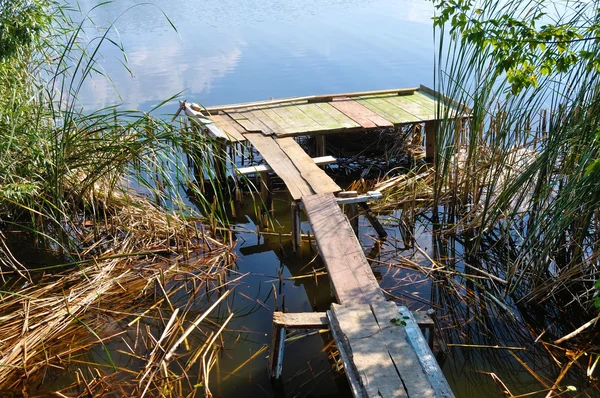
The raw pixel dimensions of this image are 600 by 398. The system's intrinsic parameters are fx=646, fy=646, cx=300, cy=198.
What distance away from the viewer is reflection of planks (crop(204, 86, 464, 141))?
650 centimetres

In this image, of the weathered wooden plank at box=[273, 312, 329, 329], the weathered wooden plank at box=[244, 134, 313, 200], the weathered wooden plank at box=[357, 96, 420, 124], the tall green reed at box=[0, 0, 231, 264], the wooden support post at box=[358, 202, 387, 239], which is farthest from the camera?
the weathered wooden plank at box=[357, 96, 420, 124]

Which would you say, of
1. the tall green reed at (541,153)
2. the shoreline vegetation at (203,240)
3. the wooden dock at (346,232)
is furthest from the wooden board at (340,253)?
the tall green reed at (541,153)

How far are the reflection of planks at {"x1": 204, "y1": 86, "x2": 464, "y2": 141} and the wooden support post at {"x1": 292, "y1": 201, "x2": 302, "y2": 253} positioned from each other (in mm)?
1333

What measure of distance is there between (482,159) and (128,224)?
300cm

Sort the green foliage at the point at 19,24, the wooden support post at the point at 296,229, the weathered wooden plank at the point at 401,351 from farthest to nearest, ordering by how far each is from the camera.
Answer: the wooden support post at the point at 296,229, the green foliage at the point at 19,24, the weathered wooden plank at the point at 401,351

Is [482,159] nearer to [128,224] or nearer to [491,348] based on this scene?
[491,348]

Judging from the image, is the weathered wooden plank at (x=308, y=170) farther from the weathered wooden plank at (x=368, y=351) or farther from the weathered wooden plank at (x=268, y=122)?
the weathered wooden plank at (x=368, y=351)

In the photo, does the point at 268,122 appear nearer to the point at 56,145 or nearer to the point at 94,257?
the point at 94,257

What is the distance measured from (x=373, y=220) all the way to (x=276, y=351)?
2.07m

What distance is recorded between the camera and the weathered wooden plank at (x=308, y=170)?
529 centimetres

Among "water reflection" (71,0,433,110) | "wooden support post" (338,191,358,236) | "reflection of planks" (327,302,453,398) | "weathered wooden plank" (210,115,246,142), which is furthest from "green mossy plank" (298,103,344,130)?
"reflection of planks" (327,302,453,398)

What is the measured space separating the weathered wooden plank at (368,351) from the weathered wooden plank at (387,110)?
3359 mm

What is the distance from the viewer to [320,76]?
36.3ft

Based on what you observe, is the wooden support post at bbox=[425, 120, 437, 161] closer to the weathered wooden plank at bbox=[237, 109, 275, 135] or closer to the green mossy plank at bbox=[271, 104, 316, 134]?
the green mossy plank at bbox=[271, 104, 316, 134]
